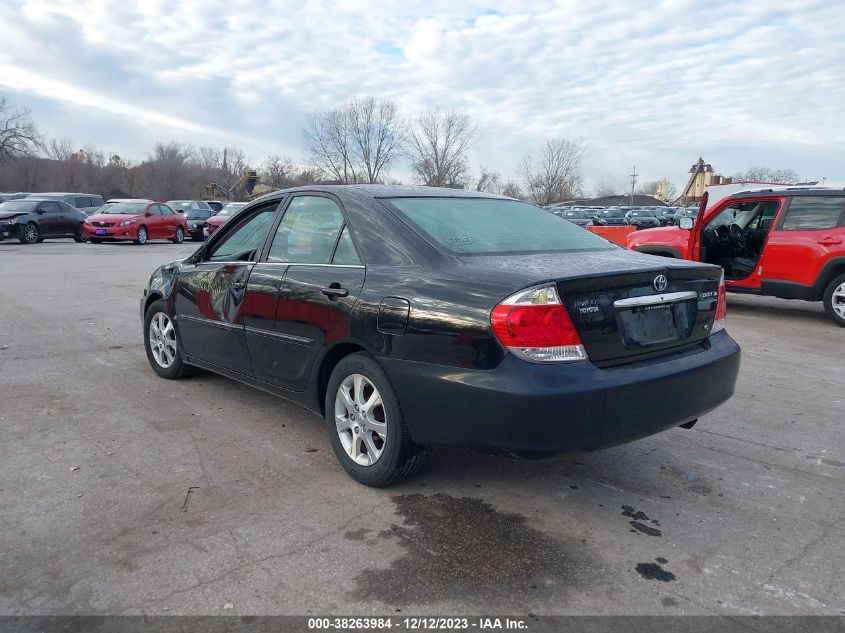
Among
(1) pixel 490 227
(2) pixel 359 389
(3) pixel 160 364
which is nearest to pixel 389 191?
(1) pixel 490 227

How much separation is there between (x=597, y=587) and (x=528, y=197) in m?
78.4

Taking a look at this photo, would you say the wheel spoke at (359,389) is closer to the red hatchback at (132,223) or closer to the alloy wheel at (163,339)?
the alloy wheel at (163,339)

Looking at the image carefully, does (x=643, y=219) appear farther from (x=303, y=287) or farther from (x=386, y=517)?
(x=386, y=517)

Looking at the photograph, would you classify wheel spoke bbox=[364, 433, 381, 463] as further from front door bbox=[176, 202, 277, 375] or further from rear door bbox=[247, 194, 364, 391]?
front door bbox=[176, 202, 277, 375]

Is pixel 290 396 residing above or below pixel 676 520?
above

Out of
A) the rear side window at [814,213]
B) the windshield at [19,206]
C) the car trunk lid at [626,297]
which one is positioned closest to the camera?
the car trunk lid at [626,297]

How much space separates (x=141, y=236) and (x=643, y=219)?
3154cm

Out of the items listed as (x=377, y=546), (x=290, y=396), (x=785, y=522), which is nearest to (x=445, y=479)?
(x=377, y=546)

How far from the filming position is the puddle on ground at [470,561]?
2641 millimetres

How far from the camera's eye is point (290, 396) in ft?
13.5

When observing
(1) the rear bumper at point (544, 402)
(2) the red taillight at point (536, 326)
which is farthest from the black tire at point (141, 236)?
(2) the red taillight at point (536, 326)

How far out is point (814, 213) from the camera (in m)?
8.91

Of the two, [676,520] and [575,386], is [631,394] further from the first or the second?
[676,520]

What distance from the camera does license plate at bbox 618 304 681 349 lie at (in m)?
3.15
